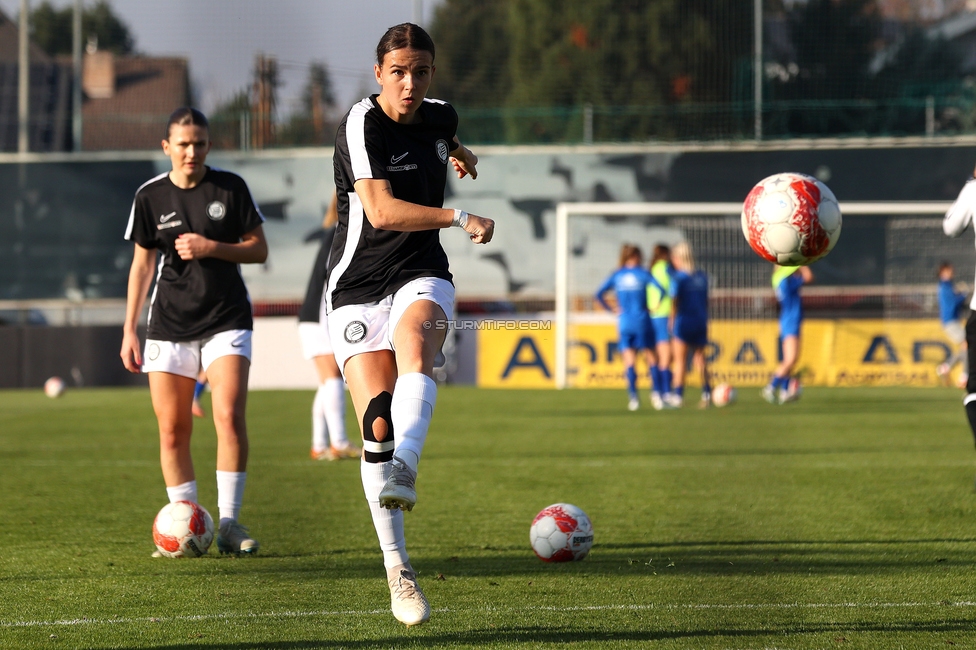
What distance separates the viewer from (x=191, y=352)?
586 cm

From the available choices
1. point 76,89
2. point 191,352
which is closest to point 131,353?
point 191,352

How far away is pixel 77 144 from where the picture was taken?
2772cm

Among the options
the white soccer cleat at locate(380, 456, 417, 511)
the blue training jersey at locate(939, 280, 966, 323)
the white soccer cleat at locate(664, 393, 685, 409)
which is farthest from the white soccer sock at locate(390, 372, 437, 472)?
the blue training jersey at locate(939, 280, 966, 323)

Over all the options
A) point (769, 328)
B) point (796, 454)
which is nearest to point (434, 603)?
point (796, 454)

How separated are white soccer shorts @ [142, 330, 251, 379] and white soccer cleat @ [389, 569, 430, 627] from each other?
6.36ft

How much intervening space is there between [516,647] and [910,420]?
1090cm

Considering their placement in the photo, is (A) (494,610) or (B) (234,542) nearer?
(A) (494,610)

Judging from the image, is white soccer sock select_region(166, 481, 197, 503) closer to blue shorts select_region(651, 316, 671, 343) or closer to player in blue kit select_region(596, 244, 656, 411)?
player in blue kit select_region(596, 244, 656, 411)

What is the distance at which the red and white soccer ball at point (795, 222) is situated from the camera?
18.9 ft

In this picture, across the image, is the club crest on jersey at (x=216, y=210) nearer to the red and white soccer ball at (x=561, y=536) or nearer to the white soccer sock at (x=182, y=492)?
the white soccer sock at (x=182, y=492)

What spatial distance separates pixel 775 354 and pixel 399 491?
18239mm

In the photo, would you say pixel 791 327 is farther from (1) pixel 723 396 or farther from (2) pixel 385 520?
(2) pixel 385 520

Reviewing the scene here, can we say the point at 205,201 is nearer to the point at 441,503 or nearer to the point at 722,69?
the point at 441,503

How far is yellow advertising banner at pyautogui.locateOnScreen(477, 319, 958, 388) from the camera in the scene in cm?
2120
